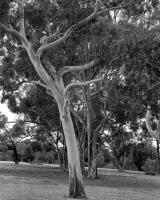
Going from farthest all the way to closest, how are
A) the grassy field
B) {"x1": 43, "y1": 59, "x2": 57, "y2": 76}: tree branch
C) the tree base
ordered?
{"x1": 43, "y1": 59, "x2": 57, "y2": 76}: tree branch, the grassy field, the tree base

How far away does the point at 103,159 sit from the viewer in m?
81.3

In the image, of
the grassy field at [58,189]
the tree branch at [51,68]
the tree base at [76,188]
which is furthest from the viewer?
the tree branch at [51,68]

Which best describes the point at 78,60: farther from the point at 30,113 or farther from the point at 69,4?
the point at 30,113

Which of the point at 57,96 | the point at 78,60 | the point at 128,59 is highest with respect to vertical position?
the point at 78,60

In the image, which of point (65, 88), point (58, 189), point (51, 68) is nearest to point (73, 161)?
point (65, 88)

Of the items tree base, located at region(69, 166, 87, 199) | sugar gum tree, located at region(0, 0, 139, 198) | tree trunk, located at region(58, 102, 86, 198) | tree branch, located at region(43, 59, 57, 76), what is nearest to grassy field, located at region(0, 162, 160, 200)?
tree base, located at region(69, 166, 87, 199)

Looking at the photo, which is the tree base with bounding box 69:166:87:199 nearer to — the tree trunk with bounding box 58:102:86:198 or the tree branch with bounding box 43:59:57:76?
the tree trunk with bounding box 58:102:86:198

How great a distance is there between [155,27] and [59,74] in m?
4.34

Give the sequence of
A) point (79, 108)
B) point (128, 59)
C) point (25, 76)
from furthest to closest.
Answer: point (79, 108) → point (25, 76) → point (128, 59)

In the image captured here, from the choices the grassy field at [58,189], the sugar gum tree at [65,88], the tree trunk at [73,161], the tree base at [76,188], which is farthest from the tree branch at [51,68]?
the grassy field at [58,189]

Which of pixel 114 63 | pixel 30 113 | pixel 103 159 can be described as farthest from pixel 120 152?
pixel 114 63

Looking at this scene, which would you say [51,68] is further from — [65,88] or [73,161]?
[73,161]

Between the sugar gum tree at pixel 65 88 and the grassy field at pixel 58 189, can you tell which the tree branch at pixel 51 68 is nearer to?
the sugar gum tree at pixel 65 88

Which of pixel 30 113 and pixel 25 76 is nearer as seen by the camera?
pixel 25 76
